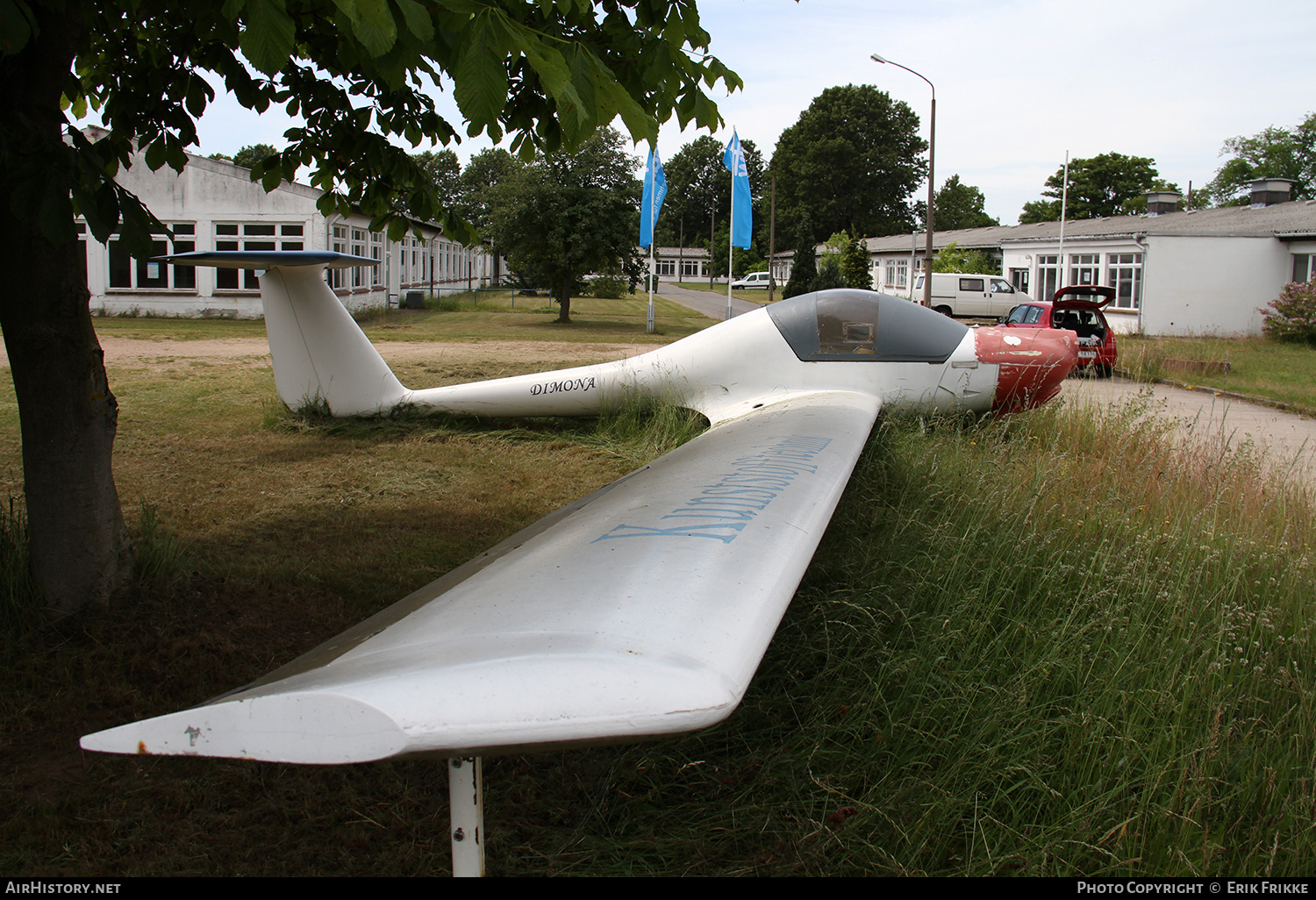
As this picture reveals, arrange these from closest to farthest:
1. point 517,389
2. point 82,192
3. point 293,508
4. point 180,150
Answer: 1. point 82,192
2. point 180,150
3. point 293,508
4. point 517,389

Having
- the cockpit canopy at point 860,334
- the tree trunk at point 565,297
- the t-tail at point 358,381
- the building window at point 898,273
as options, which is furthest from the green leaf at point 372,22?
the building window at point 898,273

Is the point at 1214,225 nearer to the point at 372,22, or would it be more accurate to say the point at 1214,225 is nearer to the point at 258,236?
the point at 258,236

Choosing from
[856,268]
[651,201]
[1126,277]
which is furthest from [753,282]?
[651,201]

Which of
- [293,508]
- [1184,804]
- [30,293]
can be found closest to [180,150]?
[30,293]

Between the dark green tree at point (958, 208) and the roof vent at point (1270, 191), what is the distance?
66.4 meters

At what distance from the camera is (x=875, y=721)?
116 inches

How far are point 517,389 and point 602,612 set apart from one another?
262 inches

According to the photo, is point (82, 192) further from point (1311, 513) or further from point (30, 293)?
point (1311, 513)

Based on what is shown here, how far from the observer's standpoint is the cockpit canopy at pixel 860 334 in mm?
7285

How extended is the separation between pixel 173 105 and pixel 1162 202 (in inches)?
1837

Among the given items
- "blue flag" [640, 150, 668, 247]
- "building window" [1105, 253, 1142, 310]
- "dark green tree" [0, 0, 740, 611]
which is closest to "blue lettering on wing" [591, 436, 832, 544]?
Answer: "dark green tree" [0, 0, 740, 611]

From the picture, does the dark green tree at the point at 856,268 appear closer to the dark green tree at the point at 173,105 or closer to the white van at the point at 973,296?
the white van at the point at 973,296

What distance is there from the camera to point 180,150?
4.57 m
